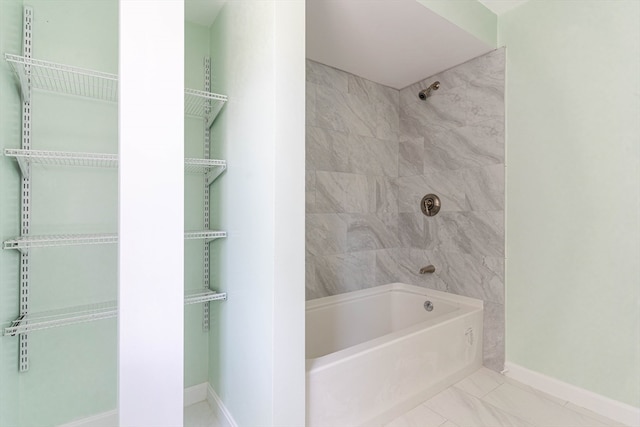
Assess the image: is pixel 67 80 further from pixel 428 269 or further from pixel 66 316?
pixel 428 269

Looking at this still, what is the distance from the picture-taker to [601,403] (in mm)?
1674

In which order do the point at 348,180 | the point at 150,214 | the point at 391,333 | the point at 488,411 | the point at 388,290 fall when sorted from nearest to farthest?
1. the point at 150,214
2. the point at 488,411
3. the point at 391,333
4. the point at 348,180
5. the point at 388,290

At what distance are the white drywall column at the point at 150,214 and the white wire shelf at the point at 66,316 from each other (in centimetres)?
41

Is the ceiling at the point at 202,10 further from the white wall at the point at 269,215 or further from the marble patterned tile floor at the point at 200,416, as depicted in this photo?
the marble patterned tile floor at the point at 200,416

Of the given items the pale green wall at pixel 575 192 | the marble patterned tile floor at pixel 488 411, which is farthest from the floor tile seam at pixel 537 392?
the pale green wall at pixel 575 192

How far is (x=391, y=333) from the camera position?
1811mm

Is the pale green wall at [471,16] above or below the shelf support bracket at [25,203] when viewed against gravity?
above

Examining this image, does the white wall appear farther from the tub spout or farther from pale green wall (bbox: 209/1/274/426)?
the tub spout

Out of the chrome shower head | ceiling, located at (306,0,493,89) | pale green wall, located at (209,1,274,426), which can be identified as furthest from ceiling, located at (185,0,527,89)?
pale green wall, located at (209,1,274,426)

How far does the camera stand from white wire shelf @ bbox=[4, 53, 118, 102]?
125 centimetres

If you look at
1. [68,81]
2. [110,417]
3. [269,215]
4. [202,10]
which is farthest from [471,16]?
[110,417]

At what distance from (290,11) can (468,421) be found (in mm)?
2085

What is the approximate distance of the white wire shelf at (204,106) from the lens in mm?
1634

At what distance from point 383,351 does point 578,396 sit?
1190 millimetres
